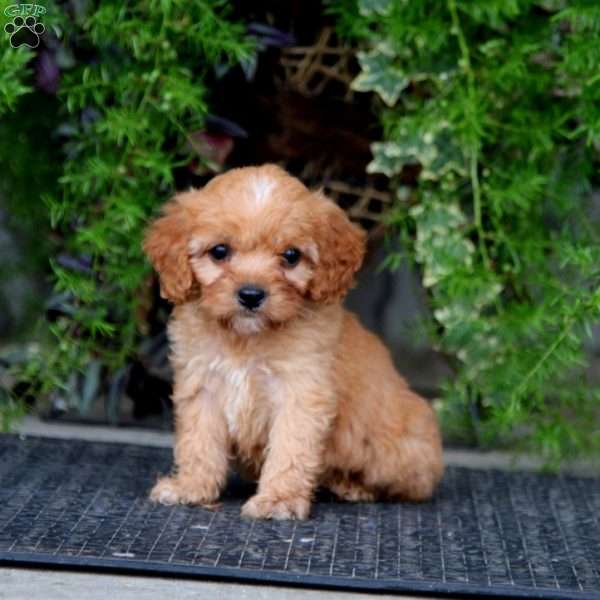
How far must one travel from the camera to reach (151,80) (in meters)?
5.31

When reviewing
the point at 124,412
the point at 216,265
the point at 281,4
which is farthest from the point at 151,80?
the point at 124,412

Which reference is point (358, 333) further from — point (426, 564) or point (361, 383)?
point (426, 564)

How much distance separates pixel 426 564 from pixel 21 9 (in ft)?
8.24

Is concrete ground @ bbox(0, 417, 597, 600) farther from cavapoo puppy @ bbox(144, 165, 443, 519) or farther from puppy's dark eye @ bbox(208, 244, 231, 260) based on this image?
puppy's dark eye @ bbox(208, 244, 231, 260)

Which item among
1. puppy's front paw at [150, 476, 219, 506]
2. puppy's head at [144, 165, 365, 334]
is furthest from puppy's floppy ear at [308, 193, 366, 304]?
puppy's front paw at [150, 476, 219, 506]

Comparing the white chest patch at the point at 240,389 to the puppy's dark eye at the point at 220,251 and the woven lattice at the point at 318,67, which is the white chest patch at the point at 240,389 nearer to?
the puppy's dark eye at the point at 220,251

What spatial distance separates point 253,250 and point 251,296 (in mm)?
158

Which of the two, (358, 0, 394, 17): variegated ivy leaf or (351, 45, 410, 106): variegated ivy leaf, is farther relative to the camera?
(351, 45, 410, 106): variegated ivy leaf

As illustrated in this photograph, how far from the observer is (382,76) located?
5.45 m

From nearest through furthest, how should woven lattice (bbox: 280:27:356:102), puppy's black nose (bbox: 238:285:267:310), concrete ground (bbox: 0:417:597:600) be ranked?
concrete ground (bbox: 0:417:597:600)
puppy's black nose (bbox: 238:285:267:310)
woven lattice (bbox: 280:27:356:102)

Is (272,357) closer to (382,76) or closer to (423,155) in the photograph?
(423,155)

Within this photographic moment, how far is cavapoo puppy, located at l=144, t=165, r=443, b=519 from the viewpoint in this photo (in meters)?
4.45

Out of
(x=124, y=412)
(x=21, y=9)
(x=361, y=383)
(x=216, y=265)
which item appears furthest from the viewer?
(x=124, y=412)

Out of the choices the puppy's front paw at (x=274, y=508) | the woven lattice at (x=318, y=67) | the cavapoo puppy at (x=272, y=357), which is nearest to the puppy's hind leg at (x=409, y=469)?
the cavapoo puppy at (x=272, y=357)
